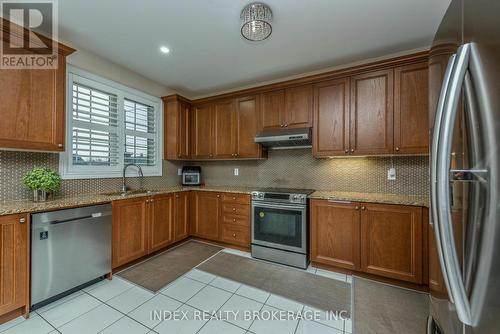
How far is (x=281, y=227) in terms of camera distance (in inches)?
106

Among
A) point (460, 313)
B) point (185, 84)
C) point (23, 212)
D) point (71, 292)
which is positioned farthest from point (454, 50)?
point (185, 84)

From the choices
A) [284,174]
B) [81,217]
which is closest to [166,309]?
[81,217]

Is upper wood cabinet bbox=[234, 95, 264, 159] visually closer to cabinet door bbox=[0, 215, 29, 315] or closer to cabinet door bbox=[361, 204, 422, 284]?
cabinet door bbox=[361, 204, 422, 284]

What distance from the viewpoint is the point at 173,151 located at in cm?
355

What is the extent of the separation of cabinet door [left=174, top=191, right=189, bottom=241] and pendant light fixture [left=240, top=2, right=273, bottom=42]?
2393 mm

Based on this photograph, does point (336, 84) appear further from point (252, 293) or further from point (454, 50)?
point (252, 293)

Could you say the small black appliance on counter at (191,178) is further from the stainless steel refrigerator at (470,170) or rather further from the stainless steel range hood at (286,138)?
the stainless steel refrigerator at (470,170)

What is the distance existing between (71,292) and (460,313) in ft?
9.47

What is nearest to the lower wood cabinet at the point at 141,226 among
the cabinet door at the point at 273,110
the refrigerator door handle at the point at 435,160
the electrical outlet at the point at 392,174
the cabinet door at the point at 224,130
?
the cabinet door at the point at 224,130

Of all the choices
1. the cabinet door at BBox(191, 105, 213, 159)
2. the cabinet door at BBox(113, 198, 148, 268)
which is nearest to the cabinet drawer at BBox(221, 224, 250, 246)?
the cabinet door at BBox(113, 198, 148, 268)

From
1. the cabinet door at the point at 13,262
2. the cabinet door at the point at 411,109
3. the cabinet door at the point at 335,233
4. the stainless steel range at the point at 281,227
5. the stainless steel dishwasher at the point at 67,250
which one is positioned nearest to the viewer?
the cabinet door at the point at 13,262

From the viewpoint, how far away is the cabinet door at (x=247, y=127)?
10.5ft

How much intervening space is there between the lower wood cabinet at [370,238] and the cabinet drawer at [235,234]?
36.6 inches

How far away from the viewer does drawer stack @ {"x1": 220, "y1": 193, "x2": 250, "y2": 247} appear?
2.98 m
